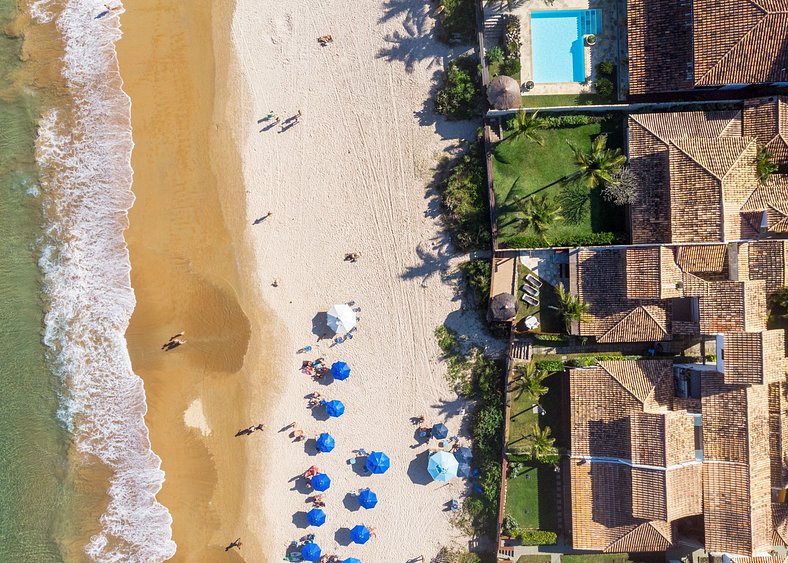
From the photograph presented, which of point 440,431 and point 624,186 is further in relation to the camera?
point 440,431

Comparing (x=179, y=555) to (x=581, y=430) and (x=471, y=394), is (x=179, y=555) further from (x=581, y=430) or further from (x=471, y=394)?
(x=581, y=430)

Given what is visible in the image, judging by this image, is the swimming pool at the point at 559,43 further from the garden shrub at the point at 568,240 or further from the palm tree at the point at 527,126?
the garden shrub at the point at 568,240

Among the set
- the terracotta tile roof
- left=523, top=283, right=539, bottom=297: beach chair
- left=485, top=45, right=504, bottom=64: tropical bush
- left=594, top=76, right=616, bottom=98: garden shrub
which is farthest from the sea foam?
the terracotta tile roof

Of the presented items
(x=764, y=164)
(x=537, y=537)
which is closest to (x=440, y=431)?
(x=537, y=537)

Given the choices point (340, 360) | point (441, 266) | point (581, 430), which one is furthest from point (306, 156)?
point (581, 430)

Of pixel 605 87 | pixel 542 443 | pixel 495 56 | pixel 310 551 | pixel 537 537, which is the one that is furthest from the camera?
pixel 310 551

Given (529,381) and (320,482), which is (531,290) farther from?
(320,482)
